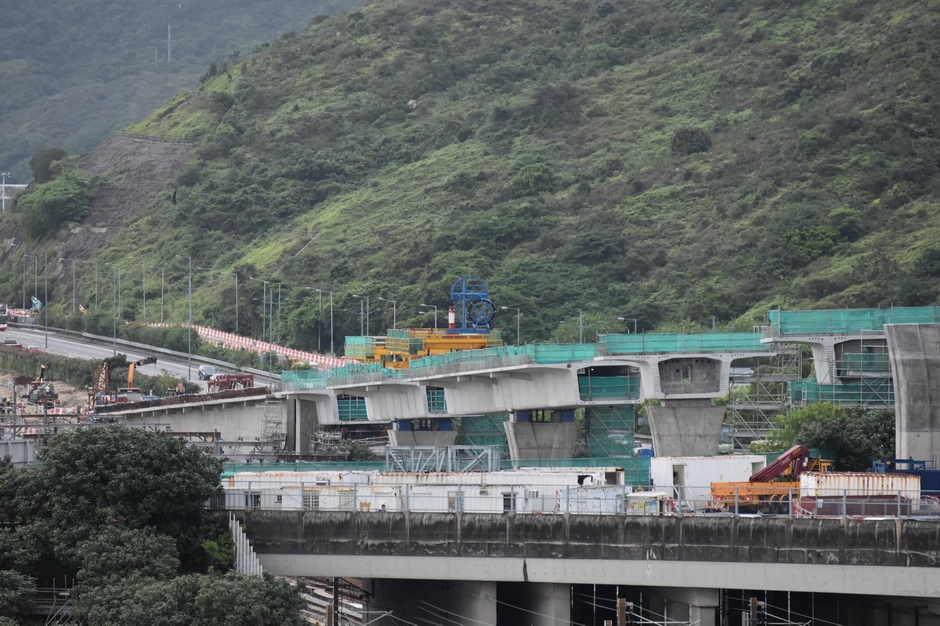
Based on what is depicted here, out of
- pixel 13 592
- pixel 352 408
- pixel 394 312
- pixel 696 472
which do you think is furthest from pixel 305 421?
pixel 13 592

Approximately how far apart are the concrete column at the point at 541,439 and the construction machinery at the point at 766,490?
2072 cm

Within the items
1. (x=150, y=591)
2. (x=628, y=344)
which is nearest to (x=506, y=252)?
(x=628, y=344)

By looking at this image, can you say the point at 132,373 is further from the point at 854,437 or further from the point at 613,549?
the point at 613,549

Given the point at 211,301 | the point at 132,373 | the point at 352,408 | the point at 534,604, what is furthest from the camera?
the point at 211,301

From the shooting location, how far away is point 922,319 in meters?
75.9

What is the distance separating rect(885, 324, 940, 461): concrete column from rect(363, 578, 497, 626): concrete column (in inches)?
772

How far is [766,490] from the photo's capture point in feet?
199

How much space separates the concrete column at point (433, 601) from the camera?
2200 inches

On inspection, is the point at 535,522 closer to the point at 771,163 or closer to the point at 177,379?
the point at 177,379

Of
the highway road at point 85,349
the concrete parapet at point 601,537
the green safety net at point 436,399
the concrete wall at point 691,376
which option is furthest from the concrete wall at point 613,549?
the highway road at point 85,349

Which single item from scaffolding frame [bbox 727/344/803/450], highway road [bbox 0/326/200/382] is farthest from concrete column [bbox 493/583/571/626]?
highway road [bbox 0/326/200/382]

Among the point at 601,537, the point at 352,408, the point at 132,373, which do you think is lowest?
the point at 601,537

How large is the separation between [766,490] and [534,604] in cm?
1004

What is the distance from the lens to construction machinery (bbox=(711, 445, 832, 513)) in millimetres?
59219
